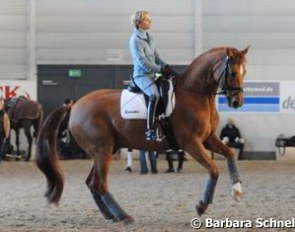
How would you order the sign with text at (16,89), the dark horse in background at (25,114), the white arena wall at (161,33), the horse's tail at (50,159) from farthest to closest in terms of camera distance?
the white arena wall at (161,33) → the sign with text at (16,89) → the dark horse in background at (25,114) → the horse's tail at (50,159)

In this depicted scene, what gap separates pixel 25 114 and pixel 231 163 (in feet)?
42.3

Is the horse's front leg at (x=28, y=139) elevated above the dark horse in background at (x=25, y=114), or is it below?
below

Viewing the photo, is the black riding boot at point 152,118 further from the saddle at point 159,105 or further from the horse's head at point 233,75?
the horse's head at point 233,75

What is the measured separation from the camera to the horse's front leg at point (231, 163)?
284 inches

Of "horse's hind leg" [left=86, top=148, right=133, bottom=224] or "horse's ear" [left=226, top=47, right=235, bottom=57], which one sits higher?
"horse's ear" [left=226, top=47, right=235, bottom=57]

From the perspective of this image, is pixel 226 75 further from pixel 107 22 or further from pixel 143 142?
pixel 107 22

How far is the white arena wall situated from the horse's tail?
13.0m

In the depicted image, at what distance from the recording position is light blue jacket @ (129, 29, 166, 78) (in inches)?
299

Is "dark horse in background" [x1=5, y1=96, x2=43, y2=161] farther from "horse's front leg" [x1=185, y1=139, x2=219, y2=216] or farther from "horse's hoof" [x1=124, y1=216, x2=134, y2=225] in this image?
"horse's front leg" [x1=185, y1=139, x2=219, y2=216]

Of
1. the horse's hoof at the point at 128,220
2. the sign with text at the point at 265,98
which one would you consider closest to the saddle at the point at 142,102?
the horse's hoof at the point at 128,220

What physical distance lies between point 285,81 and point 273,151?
2198 mm

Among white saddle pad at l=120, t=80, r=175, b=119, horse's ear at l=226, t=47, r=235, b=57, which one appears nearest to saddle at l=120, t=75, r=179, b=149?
white saddle pad at l=120, t=80, r=175, b=119

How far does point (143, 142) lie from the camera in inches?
303

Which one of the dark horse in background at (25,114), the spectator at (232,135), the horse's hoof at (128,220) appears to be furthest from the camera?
the spectator at (232,135)
